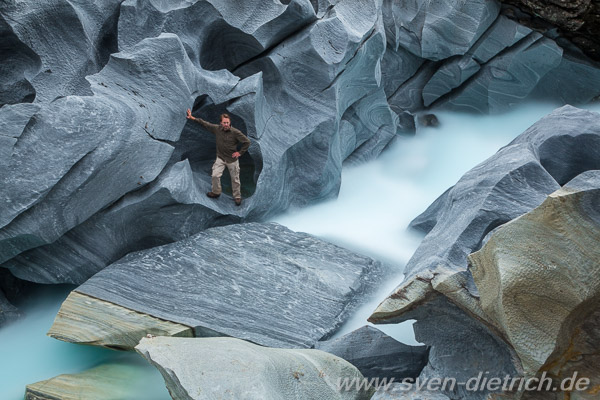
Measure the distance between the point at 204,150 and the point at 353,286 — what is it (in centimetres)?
274

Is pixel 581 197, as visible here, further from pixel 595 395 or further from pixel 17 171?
pixel 17 171

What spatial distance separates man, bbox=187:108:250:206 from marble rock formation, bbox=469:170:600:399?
3719mm

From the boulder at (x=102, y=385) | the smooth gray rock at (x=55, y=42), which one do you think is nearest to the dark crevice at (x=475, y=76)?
the smooth gray rock at (x=55, y=42)

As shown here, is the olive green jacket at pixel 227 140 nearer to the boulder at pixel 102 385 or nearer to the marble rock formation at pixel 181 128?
the marble rock formation at pixel 181 128

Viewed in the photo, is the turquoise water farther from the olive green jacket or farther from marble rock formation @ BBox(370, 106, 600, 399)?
the olive green jacket

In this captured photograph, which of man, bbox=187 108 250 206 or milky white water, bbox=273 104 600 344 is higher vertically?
man, bbox=187 108 250 206

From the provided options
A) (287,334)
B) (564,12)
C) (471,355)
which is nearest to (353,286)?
(287,334)

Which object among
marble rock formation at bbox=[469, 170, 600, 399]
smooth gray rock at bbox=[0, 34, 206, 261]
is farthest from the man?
marble rock formation at bbox=[469, 170, 600, 399]

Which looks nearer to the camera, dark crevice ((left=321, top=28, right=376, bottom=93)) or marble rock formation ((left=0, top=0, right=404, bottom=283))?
marble rock formation ((left=0, top=0, right=404, bottom=283))

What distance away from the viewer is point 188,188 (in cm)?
731

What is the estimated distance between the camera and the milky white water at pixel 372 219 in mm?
5996

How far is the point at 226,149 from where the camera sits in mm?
7613

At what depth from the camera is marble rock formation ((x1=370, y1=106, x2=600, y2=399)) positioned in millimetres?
5168

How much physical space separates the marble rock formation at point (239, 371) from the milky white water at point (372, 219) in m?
1.17
